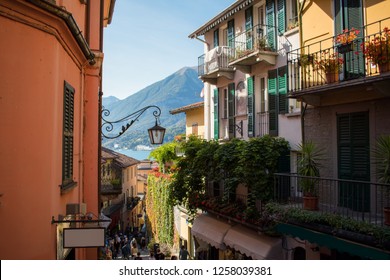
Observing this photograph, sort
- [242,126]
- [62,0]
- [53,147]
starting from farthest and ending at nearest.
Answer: [242,126]
[62,0]
[53,147]

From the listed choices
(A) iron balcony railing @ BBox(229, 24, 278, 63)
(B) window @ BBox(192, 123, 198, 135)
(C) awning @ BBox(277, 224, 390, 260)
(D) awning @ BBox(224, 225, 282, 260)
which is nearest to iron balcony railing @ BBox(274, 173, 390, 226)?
(C) awning @ BBox(277, 224, 390, 260)

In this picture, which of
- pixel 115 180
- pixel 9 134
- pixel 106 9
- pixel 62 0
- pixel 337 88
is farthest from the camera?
pixel 115 180

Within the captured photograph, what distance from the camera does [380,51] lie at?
8.28 m

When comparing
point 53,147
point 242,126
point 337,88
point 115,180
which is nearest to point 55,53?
point 53,147

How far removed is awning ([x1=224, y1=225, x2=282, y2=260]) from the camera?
11266 millimetres

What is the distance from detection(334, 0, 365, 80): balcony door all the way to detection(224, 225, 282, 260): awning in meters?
5.24

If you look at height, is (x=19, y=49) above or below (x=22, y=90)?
above

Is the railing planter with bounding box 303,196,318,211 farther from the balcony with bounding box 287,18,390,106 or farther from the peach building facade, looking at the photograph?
the peach building facade

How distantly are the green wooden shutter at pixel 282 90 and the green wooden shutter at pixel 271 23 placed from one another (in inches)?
44.6

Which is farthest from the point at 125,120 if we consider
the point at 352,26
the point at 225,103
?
the point at 225,103

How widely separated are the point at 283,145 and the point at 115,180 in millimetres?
12604

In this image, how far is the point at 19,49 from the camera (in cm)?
511
